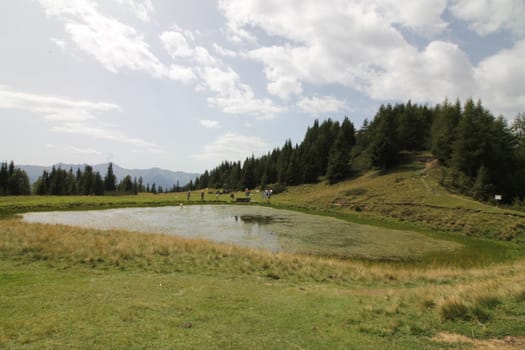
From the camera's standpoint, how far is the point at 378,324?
7.91 meters

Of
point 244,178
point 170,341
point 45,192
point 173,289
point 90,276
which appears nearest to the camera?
point 170,341

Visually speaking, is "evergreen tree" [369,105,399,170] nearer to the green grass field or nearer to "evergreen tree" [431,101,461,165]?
"evergreen tree" [431,101,461,165]

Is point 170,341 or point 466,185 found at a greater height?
point 466,185

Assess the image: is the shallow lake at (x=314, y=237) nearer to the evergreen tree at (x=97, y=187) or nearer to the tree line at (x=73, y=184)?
the tree line at (x=73, y=184)

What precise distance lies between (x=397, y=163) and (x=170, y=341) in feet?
261

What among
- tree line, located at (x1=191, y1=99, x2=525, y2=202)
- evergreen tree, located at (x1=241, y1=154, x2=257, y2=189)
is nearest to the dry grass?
tree line, located at (x1=191, y1=99, x2=525, y2=202)

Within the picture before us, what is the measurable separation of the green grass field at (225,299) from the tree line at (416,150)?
40.0 m

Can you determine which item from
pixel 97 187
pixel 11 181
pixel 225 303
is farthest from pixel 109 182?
pixel 225 303

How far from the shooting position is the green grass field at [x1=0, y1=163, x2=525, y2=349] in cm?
675

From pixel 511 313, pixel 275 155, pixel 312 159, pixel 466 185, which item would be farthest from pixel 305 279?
pixel 275 155

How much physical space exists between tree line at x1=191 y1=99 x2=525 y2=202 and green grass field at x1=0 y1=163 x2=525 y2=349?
40006 mm

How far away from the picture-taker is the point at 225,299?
9.93m

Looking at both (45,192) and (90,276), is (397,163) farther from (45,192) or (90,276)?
(45,192)

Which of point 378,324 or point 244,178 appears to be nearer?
point 378,324
